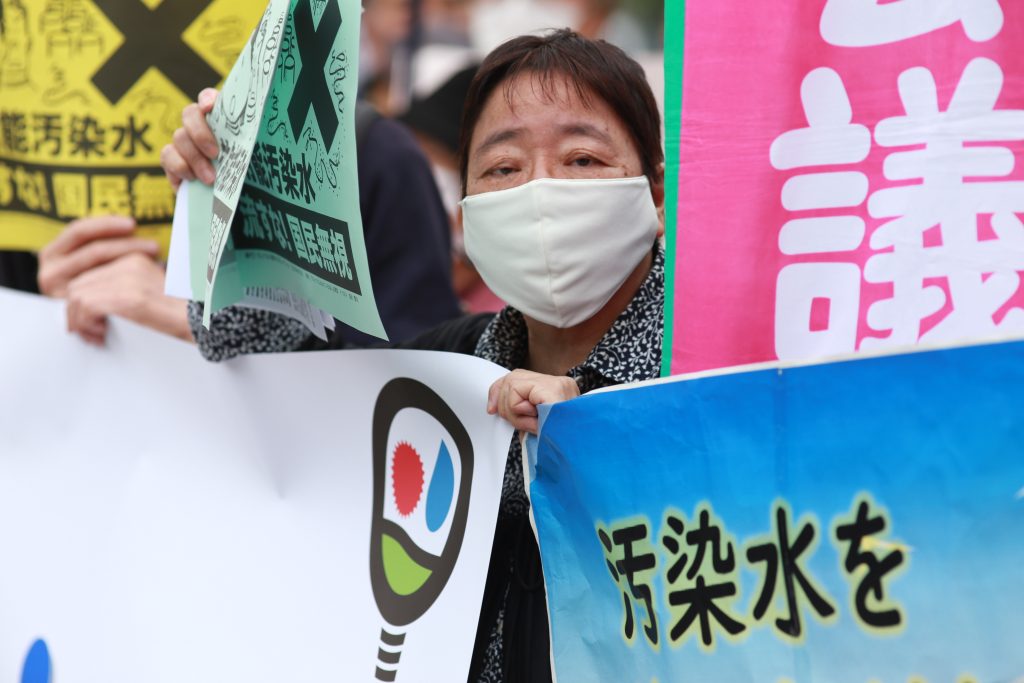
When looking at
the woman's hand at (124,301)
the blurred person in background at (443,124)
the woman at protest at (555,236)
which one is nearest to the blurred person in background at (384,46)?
the blurred person in background at (443,124)

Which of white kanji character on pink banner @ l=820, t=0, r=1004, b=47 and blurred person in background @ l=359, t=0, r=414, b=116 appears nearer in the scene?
white kanji character on pink banner @ l=820, t=0, r=1004, b=47

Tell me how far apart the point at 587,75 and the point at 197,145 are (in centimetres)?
69

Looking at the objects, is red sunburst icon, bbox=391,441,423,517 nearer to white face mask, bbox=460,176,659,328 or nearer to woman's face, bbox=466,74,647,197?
white face mask, bbox=460,176,659,328

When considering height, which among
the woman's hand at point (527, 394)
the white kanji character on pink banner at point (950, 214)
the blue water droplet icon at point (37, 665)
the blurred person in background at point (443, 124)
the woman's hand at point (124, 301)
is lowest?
the blue water droplet icon at point (37, 665)

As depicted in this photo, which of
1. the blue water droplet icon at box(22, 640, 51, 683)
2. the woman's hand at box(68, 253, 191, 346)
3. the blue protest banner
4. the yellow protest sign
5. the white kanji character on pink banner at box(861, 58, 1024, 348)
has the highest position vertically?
the yellow protest sign

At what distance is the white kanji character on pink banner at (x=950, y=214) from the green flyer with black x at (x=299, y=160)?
708 mm

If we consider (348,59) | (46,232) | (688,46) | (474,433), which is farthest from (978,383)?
(46,232)

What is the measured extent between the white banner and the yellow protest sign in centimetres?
27

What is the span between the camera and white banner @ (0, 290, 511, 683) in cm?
175

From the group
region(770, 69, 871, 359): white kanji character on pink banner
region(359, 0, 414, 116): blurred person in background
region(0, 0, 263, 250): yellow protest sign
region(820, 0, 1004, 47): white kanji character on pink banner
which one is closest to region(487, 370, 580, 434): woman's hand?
region(770, 69, 871, 359): white kanji character on pink banner

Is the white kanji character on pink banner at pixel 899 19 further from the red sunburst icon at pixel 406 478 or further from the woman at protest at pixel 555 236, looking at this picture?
the red sunburst icon at pixel 406 478

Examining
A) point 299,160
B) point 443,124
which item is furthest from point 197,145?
point 443,124

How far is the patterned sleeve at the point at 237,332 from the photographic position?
7.02ft

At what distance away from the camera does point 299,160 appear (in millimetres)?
1797
